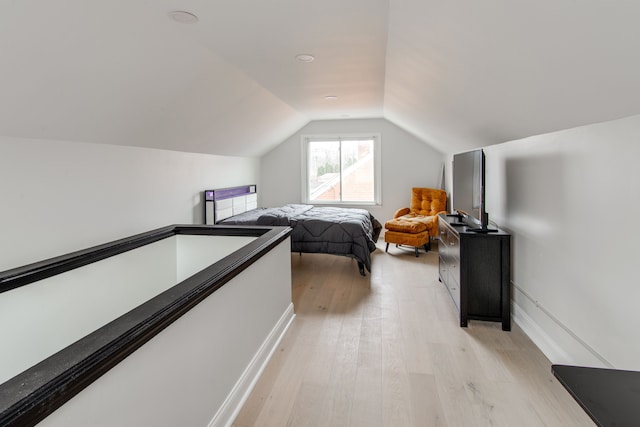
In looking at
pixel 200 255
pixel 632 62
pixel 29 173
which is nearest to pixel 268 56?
pixel 200 255

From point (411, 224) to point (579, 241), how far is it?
312cm

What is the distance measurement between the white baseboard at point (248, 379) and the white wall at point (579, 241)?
1851mm

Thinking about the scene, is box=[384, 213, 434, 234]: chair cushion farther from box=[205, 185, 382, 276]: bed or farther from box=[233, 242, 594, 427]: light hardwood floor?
box=[233, 242, 594, 427]: light hardwood floor

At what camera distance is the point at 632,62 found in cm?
124

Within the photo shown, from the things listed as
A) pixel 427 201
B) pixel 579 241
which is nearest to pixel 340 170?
pixel 427 201

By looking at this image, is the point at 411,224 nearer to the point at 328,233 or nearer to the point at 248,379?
the point at 328,233

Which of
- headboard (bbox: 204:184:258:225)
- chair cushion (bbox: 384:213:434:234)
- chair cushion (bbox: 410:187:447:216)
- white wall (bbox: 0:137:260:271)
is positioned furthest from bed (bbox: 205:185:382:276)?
chair cushion (bbox: 410:187:447:216)

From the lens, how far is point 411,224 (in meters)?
5.20

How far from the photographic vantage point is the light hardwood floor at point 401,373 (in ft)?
6.16

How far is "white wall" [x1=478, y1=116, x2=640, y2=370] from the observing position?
1700mm

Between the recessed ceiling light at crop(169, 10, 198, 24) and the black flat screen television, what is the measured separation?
90.9 inches

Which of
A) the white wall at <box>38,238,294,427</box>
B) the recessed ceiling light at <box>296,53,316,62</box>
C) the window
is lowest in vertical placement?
the white wall at <box>38,238,294,427</box>

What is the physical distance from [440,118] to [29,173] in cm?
358

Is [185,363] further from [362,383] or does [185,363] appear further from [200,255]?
[200,255]
